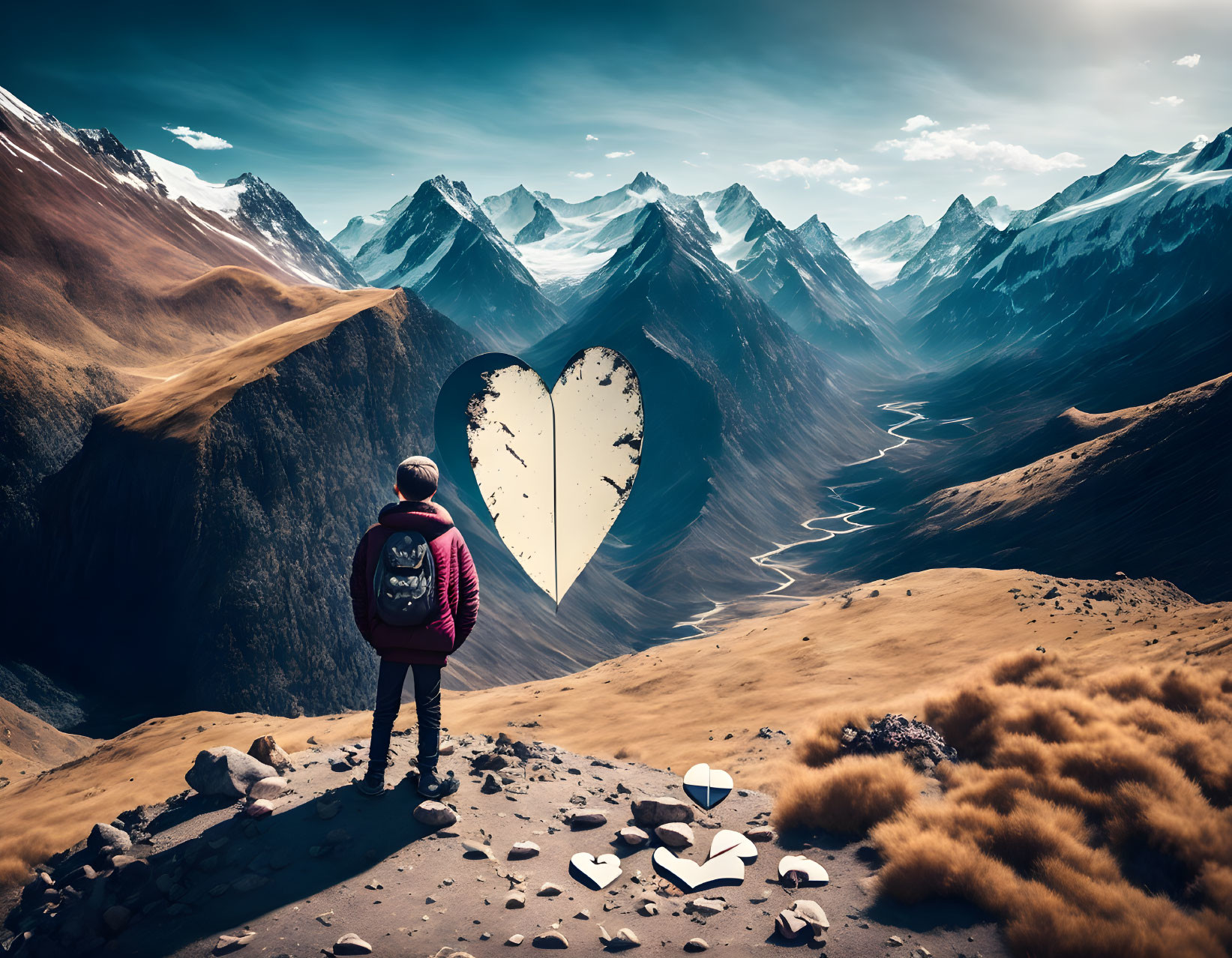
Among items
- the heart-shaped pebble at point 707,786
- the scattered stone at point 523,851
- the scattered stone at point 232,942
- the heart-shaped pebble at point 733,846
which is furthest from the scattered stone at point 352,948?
the heart-shaped pebble at point 707,786

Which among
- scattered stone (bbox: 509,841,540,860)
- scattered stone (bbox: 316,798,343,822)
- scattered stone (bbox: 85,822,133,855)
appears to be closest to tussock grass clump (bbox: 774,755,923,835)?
scattered stone (bbox: 509,841,540,860)

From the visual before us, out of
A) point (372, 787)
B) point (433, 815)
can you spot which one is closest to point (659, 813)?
point (433, 815)

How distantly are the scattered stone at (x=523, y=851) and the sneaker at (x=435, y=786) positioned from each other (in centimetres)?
160

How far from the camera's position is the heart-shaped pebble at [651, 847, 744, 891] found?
8555 millimetres

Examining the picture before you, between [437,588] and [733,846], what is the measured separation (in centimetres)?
542

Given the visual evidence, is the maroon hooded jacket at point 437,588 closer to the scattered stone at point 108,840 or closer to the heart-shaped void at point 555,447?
the heart-shaped void at point 555,447

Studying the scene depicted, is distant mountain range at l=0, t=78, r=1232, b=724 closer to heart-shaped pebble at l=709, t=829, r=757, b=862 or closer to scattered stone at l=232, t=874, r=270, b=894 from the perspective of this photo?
scattered stone at l=232, t=874, r=270, b=894

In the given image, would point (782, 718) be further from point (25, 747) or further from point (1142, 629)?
point (25, 747)

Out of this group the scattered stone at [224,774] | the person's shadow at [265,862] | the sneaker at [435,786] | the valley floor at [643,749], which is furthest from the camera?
the scattered stone at [224,774]

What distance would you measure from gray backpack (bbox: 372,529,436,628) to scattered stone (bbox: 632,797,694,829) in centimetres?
452

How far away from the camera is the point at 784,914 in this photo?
750 cm

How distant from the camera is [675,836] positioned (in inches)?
376

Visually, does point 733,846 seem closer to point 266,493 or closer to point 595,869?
point 595,869

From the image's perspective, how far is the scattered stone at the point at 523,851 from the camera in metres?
9.20
